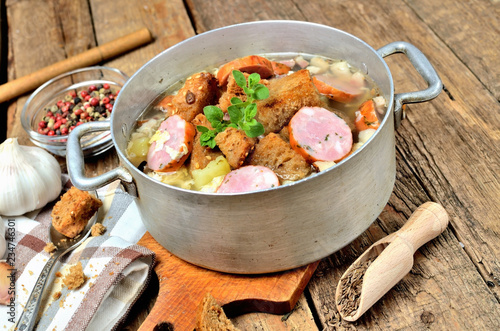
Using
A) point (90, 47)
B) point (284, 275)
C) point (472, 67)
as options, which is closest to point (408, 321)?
point (284, 275)

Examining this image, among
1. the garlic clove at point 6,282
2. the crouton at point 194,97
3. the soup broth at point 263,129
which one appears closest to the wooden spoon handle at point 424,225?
the soup broth at point 263,129

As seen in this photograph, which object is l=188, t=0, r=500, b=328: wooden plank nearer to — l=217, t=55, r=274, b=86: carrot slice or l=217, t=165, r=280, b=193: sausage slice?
l=217, t=165, r=280, b=193: sausage slice

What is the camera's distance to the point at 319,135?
154 centimetres

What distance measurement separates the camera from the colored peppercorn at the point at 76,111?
226cm

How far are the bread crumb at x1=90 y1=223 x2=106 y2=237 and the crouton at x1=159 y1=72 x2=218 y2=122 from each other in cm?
46

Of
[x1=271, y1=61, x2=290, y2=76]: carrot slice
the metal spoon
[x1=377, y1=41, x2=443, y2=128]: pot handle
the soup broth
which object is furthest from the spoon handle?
[x1=377, y1=41, x2=443, y2=128]: pot handle

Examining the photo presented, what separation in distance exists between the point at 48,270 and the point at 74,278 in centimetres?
12

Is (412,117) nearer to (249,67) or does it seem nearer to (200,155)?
(249,67)

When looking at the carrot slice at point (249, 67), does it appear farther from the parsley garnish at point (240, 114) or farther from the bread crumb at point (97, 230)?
the bread crumb at point (97, 230)

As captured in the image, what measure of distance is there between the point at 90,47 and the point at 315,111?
67.3 inches

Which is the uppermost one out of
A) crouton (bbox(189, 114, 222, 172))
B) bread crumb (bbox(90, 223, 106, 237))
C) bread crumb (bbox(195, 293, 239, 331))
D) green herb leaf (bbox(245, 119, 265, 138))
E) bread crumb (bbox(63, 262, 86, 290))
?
green herb leaf (bbox(245, 119, 265, 138))

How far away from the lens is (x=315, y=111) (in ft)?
5.26

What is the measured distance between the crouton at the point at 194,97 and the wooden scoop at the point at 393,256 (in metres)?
0.73

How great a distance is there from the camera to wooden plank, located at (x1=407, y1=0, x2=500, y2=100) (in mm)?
2201
